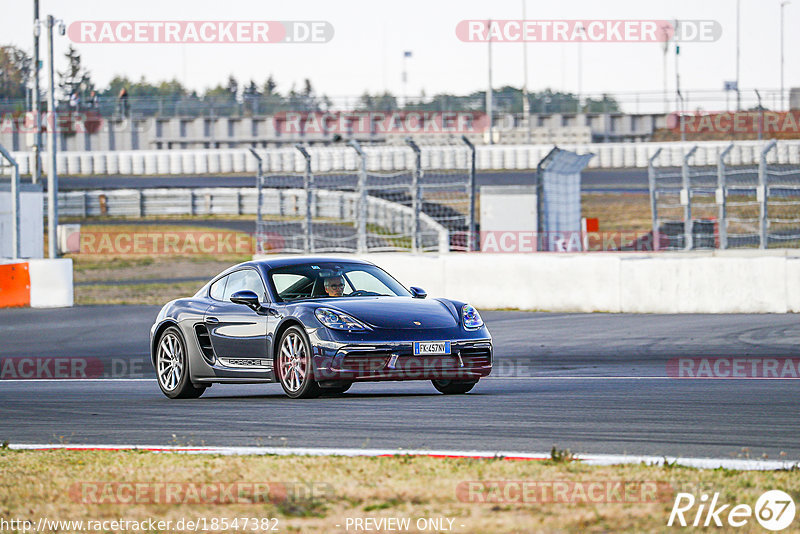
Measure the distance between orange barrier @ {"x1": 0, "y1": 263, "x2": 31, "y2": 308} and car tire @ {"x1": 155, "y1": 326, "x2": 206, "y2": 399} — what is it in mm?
10169

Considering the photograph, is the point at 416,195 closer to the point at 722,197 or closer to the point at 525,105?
the point at 722,197

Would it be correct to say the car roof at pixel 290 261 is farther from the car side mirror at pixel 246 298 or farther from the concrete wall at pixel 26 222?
the concrete wall at pixel 26 222

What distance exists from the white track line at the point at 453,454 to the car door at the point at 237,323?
290 cm

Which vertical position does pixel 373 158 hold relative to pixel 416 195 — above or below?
above

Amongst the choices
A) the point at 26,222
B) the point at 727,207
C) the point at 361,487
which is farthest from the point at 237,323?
Result: the point at 727,207

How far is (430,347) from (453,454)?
304cm

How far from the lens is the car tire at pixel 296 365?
31.7 feet

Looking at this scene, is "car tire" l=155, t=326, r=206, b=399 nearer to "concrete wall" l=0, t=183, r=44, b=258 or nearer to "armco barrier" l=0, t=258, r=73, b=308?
"armco barrier" l=0, t=258, r=73, b=308

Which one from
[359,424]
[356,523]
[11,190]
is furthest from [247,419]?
[11,190]

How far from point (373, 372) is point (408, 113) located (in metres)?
47.6

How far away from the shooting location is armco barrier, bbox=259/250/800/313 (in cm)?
1730

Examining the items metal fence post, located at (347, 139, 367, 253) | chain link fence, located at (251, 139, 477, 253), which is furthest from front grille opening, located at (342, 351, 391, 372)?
metal fence post, located at (347, 139, 367, 253)

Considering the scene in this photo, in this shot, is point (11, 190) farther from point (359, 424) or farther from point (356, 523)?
point (356, 523)

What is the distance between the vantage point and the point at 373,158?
1752 inches
